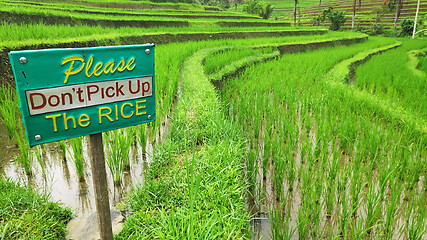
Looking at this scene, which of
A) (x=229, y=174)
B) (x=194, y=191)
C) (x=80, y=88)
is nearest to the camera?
(x=80, y=88)

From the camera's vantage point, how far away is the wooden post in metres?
1.27

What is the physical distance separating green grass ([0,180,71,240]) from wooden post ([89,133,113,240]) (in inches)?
12.6

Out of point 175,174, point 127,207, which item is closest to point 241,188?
point 175,174

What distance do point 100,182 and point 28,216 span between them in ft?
1.69

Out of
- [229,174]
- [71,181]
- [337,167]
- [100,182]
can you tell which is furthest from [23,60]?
[337,167]

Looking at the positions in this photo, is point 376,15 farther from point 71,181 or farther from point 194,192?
point 71,181

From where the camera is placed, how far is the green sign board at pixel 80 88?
1.01 metres

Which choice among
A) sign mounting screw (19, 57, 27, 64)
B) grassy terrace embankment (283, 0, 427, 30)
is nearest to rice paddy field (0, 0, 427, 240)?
sign mounting screw (19, 57, 27, 64)

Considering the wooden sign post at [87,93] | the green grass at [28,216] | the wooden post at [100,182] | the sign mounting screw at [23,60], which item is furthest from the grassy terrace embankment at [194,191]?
the sign mounting screw at [23,60]

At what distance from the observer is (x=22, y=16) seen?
7.12 m

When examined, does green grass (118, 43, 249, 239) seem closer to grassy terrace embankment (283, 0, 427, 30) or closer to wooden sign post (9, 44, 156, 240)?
wooden sign post (9, 44, 156, 240)

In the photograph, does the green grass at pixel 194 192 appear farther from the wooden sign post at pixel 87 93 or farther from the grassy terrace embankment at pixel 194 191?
the wooden sign post at pixel 87 93

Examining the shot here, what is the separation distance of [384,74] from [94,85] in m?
5.97

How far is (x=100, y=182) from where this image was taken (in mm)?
1300
